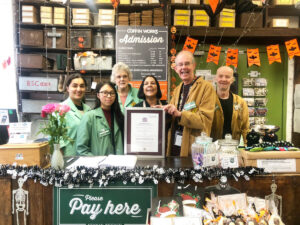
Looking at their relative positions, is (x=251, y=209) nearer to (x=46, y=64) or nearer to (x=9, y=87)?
(x=46, y=64)

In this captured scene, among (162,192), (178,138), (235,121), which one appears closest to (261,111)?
(235,121)

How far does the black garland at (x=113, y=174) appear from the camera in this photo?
4.19ft

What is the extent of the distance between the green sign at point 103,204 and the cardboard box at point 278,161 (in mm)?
602

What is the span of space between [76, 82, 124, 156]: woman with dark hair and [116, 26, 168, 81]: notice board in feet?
6.97

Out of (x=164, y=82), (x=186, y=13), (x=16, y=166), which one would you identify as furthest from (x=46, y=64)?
(x=16, y=166)

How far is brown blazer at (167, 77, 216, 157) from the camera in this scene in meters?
1.85

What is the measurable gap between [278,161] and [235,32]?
3.17 metres

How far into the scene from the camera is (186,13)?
158 inches

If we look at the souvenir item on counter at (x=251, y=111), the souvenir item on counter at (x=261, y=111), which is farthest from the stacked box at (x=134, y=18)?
the souvenir item on counter at (x=261, y=111)

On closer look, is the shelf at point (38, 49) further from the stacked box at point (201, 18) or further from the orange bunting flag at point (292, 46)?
the orange bunting flag at point (292, 46)

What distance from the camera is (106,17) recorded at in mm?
4023

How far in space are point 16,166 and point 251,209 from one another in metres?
1.23

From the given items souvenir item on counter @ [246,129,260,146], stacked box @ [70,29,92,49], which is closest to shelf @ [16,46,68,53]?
stacked box @ [70,29,92,49]

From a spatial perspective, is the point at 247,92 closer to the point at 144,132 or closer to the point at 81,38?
the point at 81,38
